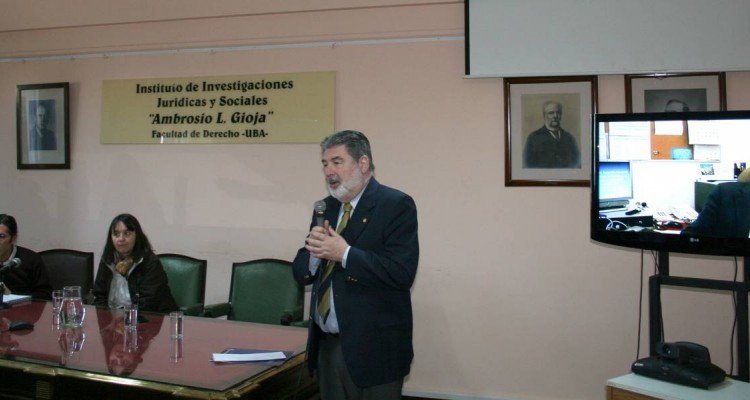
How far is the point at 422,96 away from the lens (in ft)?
13.1

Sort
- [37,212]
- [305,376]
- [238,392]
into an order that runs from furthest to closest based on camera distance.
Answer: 1. [37,212]
2. [305,376]
3. [238,392]

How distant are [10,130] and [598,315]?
448 cm

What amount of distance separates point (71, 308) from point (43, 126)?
264 cm

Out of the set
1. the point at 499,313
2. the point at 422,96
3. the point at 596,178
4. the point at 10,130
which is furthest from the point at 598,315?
the point at 10,130

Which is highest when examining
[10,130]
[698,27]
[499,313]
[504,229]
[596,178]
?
[698,27]

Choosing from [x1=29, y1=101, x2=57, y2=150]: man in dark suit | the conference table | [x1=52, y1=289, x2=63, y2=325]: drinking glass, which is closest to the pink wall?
[x1=29, y1=101, x2=57, y2=150]: man in dark suit

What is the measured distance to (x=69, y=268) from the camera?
4066 millimetres

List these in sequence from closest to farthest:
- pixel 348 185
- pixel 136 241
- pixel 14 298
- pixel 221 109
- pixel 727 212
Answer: pixel 348 185, pixel 727 212, pixel 14 298, pixel 136 241, pixel 221 109

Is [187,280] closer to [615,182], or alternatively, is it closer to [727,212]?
[615,182]

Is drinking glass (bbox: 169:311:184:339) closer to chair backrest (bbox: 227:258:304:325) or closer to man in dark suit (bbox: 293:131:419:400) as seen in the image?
man in dark suit (bbox: 293:131:419:400)

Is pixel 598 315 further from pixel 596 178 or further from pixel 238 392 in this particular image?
pixel 238 392

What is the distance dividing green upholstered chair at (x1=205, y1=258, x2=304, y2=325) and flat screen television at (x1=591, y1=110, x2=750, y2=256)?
176 cm

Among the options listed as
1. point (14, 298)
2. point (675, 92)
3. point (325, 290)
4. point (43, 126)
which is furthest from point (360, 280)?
point (43, 126)

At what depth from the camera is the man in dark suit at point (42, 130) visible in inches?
185
